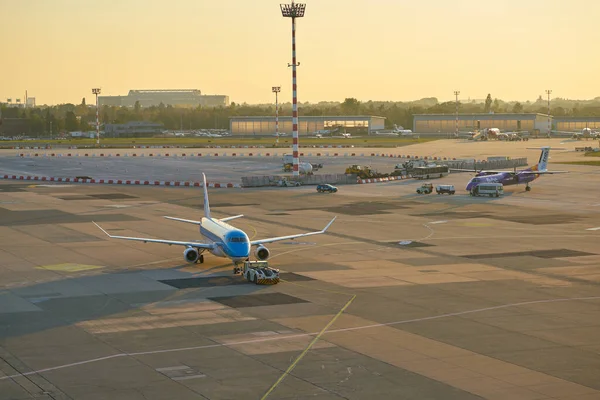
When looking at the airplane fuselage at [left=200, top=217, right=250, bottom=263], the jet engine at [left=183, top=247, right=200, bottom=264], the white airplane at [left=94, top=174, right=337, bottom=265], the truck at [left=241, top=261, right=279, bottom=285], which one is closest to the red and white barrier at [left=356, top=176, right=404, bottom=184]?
the white airplane at [left=94, top=174, right=337, bottom=265]

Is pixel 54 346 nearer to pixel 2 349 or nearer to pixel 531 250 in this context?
pixel 2 349

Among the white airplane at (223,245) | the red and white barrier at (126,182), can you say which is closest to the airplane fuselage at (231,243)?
the white airplane at (223,245)

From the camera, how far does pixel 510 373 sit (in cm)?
3272

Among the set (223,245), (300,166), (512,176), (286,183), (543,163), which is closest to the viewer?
(223,245)

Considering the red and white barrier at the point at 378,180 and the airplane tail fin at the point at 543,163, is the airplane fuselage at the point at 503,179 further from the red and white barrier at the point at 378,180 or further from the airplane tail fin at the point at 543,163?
the red and white barrier at the point at 378,180

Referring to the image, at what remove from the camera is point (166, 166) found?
166 m

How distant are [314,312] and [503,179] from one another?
71.9 metres

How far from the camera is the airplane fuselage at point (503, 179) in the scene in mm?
106375

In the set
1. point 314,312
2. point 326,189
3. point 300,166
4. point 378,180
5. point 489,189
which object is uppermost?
point 300,166

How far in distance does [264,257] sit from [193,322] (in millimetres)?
13845

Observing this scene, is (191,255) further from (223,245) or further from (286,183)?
(286,183)

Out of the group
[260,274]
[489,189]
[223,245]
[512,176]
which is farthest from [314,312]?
[512,176]

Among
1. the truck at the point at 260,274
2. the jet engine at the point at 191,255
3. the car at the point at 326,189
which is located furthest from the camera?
the car at the point at 326,189

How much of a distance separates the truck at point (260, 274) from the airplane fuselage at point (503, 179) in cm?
5972
